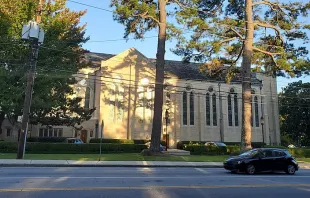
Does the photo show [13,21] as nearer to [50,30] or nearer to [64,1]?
[50,30]

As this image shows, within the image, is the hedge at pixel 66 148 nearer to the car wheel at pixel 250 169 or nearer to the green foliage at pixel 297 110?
the car wheel at pixel 250 169

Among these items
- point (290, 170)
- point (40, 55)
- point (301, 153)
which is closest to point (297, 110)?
point (301, 153)

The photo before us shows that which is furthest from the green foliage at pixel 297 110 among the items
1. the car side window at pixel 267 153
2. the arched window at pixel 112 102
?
the car side window at pixel 267 153

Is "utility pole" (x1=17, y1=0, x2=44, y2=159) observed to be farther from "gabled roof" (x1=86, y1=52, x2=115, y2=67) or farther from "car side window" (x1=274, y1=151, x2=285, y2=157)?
"gabled roof" (x1=86, y1=52, x2=115, y2=67)

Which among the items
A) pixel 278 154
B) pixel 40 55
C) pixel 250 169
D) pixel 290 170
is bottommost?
pixel 290 170

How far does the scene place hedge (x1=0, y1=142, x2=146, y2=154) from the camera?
88.8 ft

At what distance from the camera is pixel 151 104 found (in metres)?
A: 43.1

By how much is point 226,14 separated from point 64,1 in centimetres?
1588

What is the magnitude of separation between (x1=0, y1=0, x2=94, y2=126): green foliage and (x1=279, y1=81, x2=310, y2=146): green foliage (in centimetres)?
4201

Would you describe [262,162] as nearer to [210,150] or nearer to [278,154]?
[278,154]

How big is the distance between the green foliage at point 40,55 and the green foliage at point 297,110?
1654 inches

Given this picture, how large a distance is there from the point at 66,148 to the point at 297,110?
1845 inches

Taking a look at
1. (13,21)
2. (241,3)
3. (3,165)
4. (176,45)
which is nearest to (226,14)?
(241,3)

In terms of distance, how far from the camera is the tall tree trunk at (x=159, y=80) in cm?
2475
